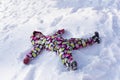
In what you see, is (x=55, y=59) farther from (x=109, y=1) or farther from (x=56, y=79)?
(x=109, y=1)

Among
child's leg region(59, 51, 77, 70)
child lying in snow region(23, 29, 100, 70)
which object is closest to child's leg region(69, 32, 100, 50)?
child lying in snow region(23, 29, 100, 70)

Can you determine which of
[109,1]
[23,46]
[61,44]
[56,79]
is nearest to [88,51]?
[61,44]

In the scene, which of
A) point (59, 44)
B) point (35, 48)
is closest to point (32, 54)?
point (35, 48)

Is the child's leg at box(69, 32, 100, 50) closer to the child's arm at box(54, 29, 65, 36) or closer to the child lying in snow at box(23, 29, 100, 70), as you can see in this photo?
the child lying in snow at box(23, 29, 100, 70)

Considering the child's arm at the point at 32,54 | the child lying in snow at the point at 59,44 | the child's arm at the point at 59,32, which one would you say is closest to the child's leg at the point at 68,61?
the child lying in snow at the point at 59,44

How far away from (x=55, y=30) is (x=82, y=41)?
604mm

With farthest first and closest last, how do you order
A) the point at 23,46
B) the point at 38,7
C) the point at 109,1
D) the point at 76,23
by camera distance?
1. the point at 38,7
2. the point at 109,1
3. the point at 76,23
4. the point at 23,46

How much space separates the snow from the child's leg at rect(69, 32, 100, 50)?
0.22 ft

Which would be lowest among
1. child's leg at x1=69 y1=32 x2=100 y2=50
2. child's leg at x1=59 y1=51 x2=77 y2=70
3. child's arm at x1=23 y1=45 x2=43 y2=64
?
child's leg at x1=59 y1=51 x2=77 y2=70

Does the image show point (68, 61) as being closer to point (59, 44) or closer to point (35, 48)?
point (59, 44)

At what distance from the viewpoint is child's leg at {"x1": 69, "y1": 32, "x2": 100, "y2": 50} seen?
3.51m

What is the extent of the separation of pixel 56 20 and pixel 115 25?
95 cm

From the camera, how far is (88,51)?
11.3 feet

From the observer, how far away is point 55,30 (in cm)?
400
